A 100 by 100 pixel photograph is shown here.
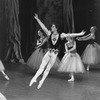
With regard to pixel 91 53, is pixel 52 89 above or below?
above

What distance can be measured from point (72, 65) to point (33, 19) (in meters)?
4.61

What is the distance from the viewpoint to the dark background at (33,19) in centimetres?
1162

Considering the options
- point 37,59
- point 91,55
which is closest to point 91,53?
point 91,55

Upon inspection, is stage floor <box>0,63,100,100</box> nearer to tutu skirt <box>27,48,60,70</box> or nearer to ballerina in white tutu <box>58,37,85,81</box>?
ballerina in white tutu <box>58,37,85,81</box>

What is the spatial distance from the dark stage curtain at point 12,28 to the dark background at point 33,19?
0.21 meters

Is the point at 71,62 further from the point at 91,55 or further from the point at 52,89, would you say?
the point at 91,55

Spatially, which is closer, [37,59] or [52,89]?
[52,89]

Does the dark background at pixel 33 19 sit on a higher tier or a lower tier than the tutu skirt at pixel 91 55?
higher

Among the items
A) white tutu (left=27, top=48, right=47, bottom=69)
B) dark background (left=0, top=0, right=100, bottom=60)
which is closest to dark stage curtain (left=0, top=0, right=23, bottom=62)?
dark background (left=0, top=0, right=100, bottom=60)

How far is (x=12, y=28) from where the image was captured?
11352 millimetres

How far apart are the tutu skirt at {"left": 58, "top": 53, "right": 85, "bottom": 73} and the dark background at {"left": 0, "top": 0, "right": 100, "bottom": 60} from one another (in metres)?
4.14

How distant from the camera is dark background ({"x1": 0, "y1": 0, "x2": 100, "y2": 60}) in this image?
11625 mm

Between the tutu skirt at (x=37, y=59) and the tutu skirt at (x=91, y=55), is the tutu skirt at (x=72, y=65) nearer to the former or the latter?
the tutu skirt at (x=37, y=59)

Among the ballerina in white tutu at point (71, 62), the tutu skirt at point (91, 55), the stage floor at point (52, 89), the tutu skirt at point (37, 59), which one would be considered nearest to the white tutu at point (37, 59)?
the tutu skirt at point (37, 59)
